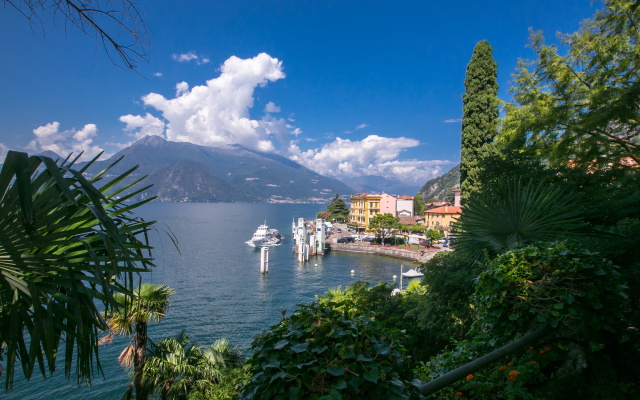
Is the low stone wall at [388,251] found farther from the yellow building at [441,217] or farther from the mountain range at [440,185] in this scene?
the mountain range at [440,185]

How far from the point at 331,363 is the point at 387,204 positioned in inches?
2385

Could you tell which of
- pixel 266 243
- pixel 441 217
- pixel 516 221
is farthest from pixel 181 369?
pixel 441 217

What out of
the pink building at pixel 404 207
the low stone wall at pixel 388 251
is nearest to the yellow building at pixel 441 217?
the pink building at pixel 404 207

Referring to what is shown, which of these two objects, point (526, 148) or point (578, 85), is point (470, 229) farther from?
point (578, 85)

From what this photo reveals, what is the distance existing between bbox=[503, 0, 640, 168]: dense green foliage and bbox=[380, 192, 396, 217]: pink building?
51.1 m

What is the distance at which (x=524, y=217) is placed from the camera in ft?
14.4

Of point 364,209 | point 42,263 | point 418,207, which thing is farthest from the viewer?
point 418,207

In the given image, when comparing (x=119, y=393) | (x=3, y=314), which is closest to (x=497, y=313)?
(x=3, y=314)

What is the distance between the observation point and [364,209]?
62.2 metres

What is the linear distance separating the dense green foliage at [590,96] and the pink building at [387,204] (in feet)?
168

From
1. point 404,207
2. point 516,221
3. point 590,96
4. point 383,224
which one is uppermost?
point 590,96

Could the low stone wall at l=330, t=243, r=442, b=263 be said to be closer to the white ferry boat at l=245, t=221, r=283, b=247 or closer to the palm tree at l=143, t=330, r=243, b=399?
the white ferry boat at l=245, t=221, r=283, b=247

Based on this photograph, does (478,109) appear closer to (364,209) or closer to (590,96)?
(590,96)

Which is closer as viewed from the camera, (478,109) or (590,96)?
(590,96)
